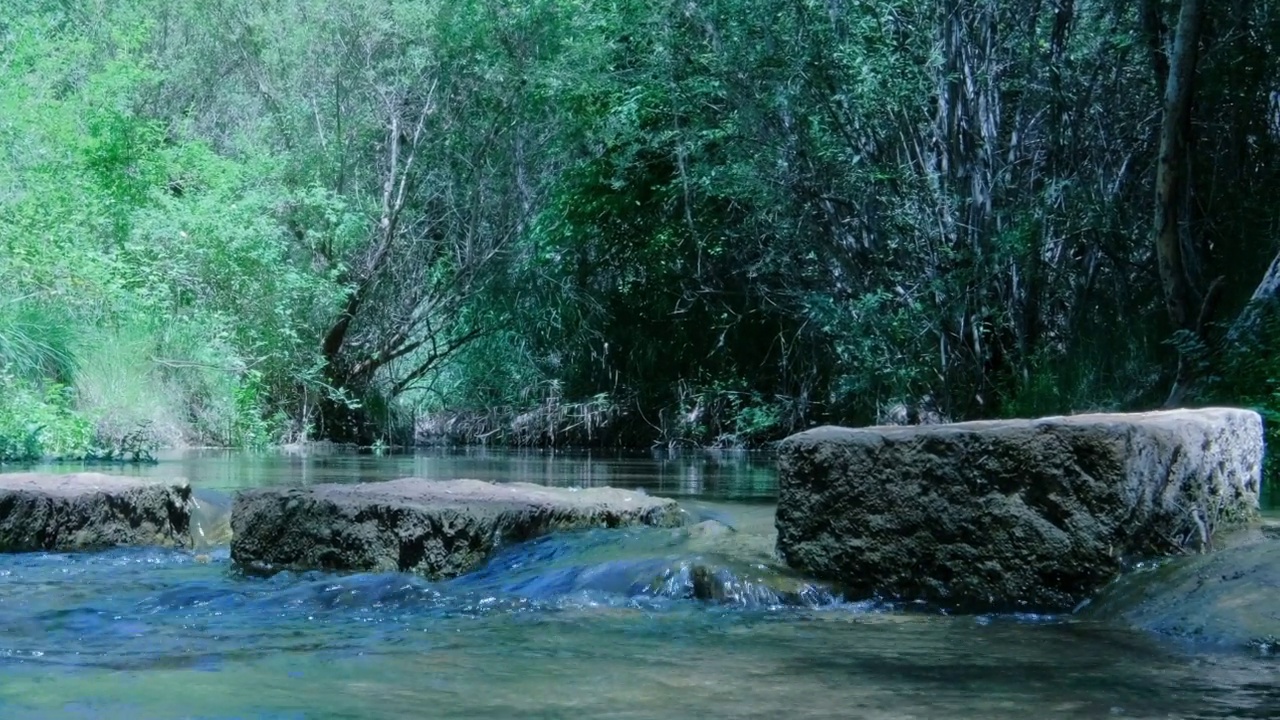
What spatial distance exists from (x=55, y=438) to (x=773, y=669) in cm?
1035

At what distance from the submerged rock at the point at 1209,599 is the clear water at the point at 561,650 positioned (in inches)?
4.9

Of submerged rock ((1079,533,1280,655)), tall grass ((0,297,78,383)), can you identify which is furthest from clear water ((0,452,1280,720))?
tall grass ((0,297,78,383))

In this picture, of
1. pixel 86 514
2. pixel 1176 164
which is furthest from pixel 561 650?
pixel 1176 164

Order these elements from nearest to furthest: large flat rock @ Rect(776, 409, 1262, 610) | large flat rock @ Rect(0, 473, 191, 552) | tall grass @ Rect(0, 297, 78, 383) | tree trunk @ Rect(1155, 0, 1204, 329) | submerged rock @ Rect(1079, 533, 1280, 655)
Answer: submerged rock @ Rect(1079, 533, 1280, 655)
large flat rock @ Rect(776, 409, 1262, 610)
large flat rock @ Rect(0, 473, 191, 552)
tree trunk @ Rect(1155, 0, 1204, 329)
tall grass @ Rect(0, 297, 78, 383)

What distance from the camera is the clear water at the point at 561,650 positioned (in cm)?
295

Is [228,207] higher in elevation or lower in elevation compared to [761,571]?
higher

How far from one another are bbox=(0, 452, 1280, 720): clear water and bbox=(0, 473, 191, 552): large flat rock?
49cm

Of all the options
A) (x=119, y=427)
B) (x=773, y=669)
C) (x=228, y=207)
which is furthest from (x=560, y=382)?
(x=773, y=669)

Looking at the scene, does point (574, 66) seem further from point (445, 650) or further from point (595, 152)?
point (445, 650)

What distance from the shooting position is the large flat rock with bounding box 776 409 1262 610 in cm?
442

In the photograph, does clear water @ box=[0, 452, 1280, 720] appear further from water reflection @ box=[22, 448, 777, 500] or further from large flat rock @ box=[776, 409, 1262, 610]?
water reflection @ box=[22, 448, 777, 500]

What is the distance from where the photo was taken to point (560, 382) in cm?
2014

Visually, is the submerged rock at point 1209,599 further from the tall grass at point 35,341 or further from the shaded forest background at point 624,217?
the tall grass at point 35,341

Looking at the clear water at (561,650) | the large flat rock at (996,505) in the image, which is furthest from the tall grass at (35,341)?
the large flat rock at (996,505)
